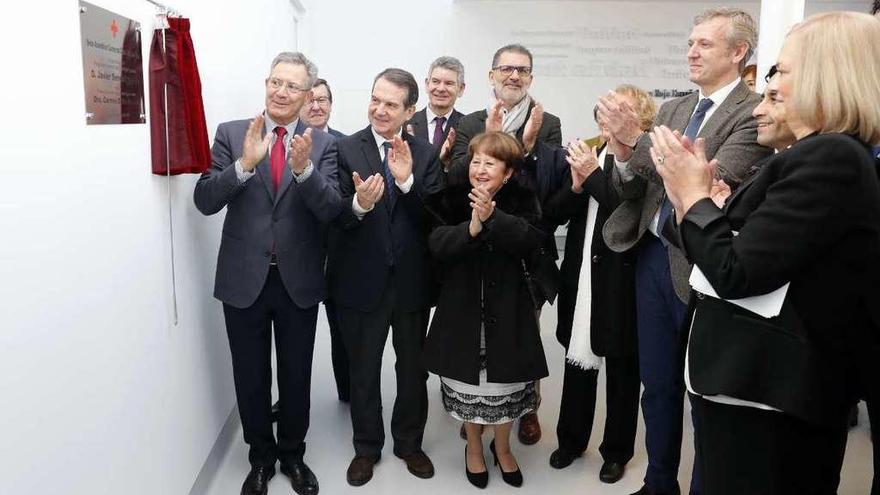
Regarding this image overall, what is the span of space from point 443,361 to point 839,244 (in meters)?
1.67

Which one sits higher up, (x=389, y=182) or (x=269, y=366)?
(x=389, y=182)

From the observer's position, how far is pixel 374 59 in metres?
6.69

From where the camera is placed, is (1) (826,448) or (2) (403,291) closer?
(1) (826,448)

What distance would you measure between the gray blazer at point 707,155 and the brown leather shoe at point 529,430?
1172mm

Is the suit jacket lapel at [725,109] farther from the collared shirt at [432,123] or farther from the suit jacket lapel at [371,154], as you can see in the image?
the collared shirt at [432,123]

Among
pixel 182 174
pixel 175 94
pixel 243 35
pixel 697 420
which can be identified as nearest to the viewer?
pixel 697 420

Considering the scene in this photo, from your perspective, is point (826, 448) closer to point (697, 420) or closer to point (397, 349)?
point (697, 420)

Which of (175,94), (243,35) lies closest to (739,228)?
(175,94)

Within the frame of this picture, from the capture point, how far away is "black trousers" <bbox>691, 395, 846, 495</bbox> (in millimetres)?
1455

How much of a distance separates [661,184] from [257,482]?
1.97 metres

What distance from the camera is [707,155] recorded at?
2287 millimetres

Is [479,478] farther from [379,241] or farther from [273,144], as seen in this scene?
[273,144]

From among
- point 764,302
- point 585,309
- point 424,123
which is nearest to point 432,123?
point 424,123

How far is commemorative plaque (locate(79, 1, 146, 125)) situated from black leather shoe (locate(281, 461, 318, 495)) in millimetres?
1537
